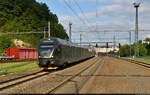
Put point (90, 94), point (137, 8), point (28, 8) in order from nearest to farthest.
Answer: point (90, 94)
point (137, 8)
point (28, 8)

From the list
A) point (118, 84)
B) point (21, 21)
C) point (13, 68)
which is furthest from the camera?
point (21, 21)

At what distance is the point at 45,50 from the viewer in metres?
20.9

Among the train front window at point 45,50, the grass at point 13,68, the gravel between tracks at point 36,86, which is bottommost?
the grass at point 13,68

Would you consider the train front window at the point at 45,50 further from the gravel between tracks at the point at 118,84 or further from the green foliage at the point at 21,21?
the green foliage at the point at 21,21

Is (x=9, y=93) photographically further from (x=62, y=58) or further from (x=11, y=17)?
(x=11, y=17)

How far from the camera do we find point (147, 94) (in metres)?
9.34

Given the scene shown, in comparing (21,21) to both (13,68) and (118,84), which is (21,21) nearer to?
(13,68)

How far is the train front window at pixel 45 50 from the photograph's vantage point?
20.7 meters

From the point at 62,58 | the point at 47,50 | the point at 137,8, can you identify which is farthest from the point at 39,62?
the point at 137,8

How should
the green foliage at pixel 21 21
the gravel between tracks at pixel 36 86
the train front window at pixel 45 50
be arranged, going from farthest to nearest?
the green foliage at pixel 21 21, the train front window at pixel 45 50, the gravel between tracks at pixel 36 86

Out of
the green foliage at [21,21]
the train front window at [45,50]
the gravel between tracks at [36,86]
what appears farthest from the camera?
the green foliage at [21,21]

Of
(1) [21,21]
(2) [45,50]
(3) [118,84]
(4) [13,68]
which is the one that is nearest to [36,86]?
(3) [118,84]

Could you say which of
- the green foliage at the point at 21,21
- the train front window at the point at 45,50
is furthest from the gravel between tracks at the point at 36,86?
the green foliage at the point at 21,21

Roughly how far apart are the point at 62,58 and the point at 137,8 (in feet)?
132
